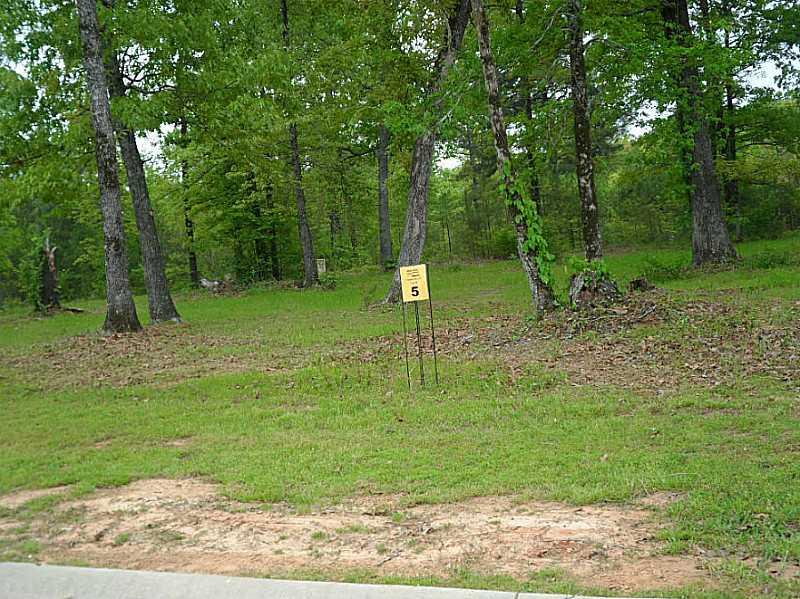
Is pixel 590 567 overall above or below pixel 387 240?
below

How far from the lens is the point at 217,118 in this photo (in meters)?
17.4

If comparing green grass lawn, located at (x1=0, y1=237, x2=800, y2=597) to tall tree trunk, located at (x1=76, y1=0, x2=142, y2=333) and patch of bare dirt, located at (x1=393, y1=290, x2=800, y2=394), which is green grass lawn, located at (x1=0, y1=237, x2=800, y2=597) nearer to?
patch of bare dirt, located at (x1=393, y1=290, x2=800, y2=394)

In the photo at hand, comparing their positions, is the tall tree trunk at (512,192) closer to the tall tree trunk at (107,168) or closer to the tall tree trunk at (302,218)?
the tall tree trunk at (107,168)

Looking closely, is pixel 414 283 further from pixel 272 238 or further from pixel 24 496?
pixel 272 238

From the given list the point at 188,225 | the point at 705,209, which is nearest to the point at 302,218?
the point at 188,225

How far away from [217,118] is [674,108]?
33.4 feet

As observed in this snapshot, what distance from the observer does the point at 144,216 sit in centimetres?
1767

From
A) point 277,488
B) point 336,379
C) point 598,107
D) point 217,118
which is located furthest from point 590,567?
point 217,118

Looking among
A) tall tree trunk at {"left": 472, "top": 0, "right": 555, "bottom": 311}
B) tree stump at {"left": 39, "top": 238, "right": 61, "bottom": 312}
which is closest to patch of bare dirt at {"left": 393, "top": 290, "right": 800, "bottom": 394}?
tall tree trunk at {"left": 472, "top": 0, "right": 555, "bottom": 311}

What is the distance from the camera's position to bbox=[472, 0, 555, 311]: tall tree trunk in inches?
487

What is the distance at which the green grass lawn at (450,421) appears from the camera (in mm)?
5227

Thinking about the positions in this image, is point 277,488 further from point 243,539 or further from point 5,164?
point 5,164

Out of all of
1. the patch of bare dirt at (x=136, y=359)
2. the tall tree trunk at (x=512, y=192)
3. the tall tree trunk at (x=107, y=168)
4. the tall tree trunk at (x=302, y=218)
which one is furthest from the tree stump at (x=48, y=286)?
the tall tree trunk at (x=512, y=192)

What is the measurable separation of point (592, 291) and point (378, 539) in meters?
8.26
